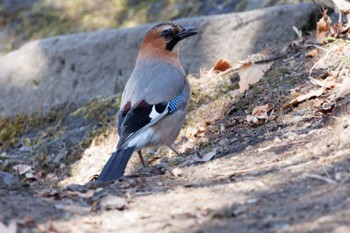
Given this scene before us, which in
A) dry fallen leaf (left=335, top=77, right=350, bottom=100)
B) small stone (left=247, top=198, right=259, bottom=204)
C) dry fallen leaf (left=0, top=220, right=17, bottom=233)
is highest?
dry fallen leaf (left=0, top=220, right=17, bottom=233)

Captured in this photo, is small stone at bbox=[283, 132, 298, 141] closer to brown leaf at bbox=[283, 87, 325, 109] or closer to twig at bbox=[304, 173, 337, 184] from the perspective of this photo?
brown leaf at bbox=[283, 87, 325, 109]

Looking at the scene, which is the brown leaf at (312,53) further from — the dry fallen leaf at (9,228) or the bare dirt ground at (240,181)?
the dry fallen leaf at (9,228)

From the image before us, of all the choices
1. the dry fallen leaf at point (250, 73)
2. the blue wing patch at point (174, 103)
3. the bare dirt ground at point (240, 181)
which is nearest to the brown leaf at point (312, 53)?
the bare dirt ground at point (240, 181)

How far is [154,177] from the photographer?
479 centimetres

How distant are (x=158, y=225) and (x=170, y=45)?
345 cm

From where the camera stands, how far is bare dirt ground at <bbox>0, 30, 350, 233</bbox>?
360 centimetres

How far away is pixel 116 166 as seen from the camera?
205 inches

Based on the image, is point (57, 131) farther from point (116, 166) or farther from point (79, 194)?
point (79, 194)

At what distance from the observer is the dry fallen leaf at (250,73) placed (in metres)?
6.74

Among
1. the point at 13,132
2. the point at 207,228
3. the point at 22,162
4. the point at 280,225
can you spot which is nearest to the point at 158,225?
the point at 207,228

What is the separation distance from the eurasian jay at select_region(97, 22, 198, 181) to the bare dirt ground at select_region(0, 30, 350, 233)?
314mm

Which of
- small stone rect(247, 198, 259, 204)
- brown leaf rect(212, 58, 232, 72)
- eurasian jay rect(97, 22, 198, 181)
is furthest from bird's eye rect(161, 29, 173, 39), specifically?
small stone rect(247, 198, 259, 204)

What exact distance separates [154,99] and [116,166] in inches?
39.8

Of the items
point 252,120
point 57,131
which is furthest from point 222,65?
point 57,131
